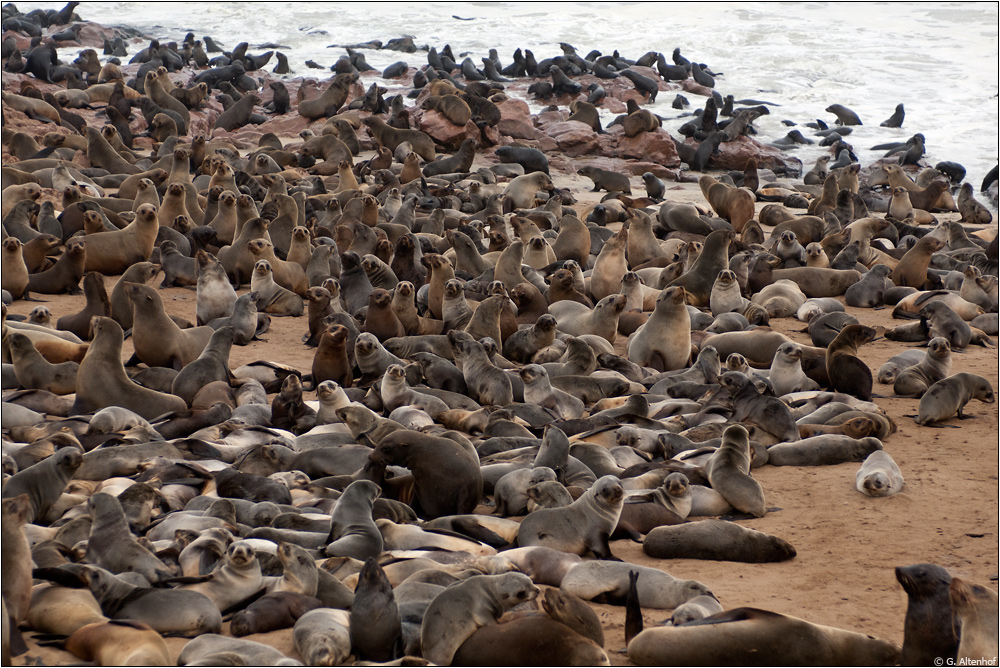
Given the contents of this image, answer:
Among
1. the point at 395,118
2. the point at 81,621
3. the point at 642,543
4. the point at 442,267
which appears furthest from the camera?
the point at 395,118

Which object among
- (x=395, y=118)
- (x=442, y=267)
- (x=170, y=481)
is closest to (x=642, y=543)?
(x=170, y=481)

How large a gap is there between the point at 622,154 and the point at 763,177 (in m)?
2.79

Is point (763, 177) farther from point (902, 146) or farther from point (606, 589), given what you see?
point (606, 589)

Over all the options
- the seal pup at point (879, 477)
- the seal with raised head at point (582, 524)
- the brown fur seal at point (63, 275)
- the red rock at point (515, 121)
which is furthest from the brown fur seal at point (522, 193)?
the seal with raised head at point (582, 524)

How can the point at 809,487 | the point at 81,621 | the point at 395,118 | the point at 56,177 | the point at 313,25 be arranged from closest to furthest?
the point at 81,621 → the point at 809,487 → the point at 56,177 → the point at 395,118 → the point at 313,25

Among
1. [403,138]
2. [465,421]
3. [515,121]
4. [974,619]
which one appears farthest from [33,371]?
[515,121]

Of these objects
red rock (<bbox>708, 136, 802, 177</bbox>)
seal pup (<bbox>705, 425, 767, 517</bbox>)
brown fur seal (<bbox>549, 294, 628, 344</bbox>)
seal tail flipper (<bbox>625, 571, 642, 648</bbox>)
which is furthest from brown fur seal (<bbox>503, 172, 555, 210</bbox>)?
seal tail flipper (<bbox>625, 571, 642, 648</bbox>)

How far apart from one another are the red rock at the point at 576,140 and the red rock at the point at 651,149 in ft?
1.84

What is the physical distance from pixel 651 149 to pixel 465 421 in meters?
13.4

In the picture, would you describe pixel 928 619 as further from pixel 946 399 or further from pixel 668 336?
pixel 668 336

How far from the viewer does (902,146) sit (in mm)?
19969

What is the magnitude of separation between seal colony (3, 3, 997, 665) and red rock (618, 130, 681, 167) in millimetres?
3844

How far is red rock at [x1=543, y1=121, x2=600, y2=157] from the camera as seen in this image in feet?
61.0

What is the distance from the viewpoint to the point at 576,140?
18625 mm
